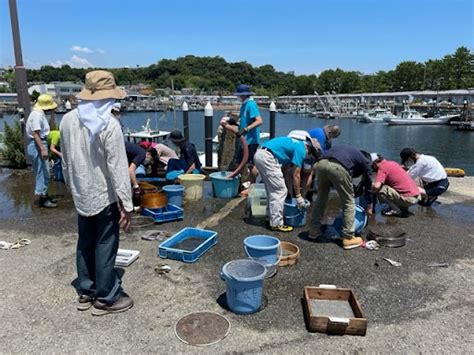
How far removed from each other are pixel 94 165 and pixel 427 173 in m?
5.47

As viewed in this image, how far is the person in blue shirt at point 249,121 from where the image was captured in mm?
6320

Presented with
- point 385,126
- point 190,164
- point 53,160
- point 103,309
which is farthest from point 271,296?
point 385,126

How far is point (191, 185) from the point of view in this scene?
6.20m

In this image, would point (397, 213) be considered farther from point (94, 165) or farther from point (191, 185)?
point (94, 165)

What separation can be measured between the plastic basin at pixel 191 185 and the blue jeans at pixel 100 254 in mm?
3254

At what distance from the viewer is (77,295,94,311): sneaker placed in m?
2.94

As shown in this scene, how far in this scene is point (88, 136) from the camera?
261 cm

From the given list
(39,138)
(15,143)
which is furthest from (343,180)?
(15,143)

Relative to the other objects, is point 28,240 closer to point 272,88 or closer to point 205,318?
point 205,318

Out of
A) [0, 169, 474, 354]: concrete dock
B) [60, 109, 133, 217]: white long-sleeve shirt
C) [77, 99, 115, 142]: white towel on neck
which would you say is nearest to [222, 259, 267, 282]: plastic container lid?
[0, 169, 474, 354]: concrete dock

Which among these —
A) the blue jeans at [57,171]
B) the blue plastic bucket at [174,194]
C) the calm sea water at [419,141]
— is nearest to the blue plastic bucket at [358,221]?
the blue plastic bucket at [174,194]

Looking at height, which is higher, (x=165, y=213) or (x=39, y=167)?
(x=39, y=167)

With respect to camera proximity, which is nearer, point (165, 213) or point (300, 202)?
point (300, 202)

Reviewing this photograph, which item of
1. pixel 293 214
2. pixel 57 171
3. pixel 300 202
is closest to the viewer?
pixel 300 202
